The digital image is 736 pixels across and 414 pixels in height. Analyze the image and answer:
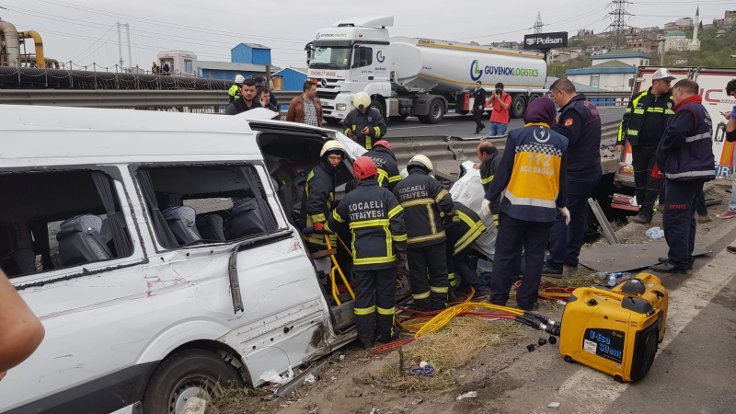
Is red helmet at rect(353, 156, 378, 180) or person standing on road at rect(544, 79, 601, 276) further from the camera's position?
person standing on road at rect(544, 79, 601, 276)

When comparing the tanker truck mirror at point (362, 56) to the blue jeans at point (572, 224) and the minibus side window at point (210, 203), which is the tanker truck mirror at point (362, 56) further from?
the minibus side window at point (210, 203)

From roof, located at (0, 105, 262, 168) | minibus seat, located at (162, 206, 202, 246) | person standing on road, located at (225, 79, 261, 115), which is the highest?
person standing on road, located at (225, 79, 261, 115)

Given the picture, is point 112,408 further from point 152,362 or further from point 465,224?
point 465,224

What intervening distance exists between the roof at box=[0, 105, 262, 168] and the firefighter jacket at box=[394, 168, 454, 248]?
5.36 ft

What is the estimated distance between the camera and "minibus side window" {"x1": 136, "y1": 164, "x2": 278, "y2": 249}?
3.30 metres

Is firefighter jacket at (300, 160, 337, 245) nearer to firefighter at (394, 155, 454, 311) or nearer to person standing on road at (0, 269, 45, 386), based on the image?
firefighter at (394, 155, 454, 311)

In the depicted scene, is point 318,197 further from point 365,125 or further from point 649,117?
point 649,117

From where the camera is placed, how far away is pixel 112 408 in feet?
8.39

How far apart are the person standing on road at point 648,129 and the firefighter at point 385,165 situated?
3.49 metres

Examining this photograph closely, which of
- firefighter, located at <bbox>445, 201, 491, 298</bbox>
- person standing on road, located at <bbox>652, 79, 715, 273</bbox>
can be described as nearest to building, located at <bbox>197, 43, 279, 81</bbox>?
firefighter, located at <bbox>445, 201, 491, 298</bbox>

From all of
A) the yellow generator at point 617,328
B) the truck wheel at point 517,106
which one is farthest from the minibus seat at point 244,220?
the truck wheel at point 517,106

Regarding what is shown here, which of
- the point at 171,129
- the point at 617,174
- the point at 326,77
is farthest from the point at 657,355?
the point at 326,77

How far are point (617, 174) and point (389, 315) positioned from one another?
22.2ft

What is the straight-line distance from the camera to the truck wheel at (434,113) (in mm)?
20734
